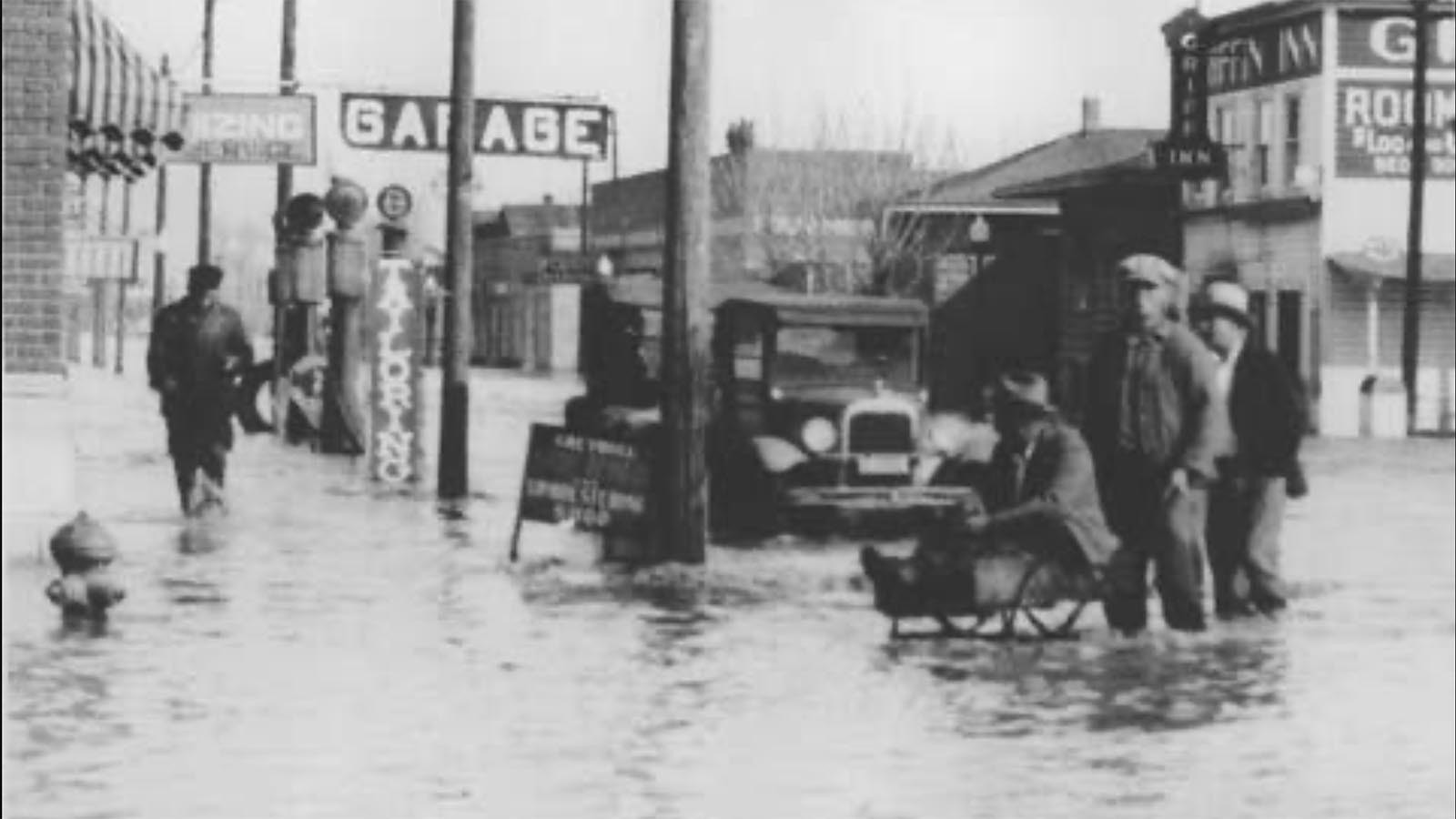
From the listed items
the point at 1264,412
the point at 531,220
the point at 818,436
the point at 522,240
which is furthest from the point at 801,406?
the point at 531,220

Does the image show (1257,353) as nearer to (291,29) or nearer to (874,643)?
(874,643)

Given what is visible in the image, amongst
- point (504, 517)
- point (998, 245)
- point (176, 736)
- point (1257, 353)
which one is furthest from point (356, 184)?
point (998, 245)

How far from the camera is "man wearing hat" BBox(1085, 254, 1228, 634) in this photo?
1437 cm

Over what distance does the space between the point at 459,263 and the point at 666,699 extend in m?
14.4

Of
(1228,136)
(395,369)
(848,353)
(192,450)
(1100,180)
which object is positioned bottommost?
(192,450)

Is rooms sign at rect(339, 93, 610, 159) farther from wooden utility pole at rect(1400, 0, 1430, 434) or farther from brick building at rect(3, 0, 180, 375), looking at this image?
wooden utility pole at rect(1400, 0, 1430, 434)

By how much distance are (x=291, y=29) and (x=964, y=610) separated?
3201 centimetres

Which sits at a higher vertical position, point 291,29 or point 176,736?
point 291,29

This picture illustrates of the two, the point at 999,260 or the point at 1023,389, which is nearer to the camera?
the point at 1023,389

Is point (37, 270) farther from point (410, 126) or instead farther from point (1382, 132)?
point (1382, 132)

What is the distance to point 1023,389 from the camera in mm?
13805

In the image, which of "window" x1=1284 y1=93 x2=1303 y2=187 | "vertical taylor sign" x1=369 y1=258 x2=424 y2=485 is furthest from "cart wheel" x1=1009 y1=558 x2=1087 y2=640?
"window" x1=1284 y1=93 x2=1303 y2=187

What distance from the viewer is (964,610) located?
13742 mm

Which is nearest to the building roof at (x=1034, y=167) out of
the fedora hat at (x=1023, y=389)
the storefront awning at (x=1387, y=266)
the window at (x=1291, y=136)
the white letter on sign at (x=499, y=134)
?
the window at (x=1291, y=136)
